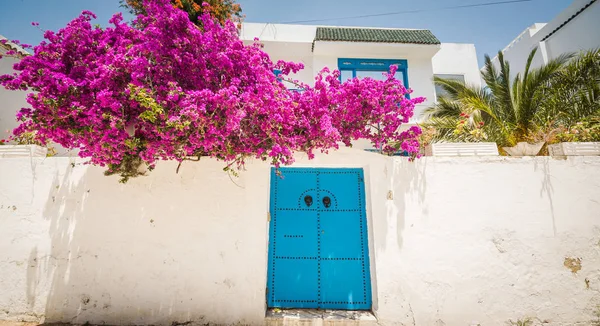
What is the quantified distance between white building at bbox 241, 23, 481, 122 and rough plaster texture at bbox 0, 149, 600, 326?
7380 mm

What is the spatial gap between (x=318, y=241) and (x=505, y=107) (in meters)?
6.52

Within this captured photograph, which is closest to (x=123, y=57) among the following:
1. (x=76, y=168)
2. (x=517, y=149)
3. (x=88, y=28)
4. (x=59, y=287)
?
(x=88, y=28)

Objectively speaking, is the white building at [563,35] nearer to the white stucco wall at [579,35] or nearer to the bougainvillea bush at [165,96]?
the white stucco wall at [579,35]

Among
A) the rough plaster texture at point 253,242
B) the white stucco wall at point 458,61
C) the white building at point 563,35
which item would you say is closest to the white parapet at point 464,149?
→ the rough plaster texture at point 253,242

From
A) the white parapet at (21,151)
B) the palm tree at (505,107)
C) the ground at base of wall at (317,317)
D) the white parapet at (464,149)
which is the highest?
the palm tree at (505,107)

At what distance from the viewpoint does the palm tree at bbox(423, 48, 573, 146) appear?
23.3ft

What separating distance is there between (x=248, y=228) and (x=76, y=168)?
2962mm

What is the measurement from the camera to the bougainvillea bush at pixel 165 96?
141 inches

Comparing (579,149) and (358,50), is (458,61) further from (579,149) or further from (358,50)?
(579,149)

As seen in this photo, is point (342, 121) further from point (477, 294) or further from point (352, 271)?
point (477, 294)

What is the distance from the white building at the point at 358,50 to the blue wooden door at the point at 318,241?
797 centimetres

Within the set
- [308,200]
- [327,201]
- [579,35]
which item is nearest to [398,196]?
[327,201]

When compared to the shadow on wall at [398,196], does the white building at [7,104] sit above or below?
above

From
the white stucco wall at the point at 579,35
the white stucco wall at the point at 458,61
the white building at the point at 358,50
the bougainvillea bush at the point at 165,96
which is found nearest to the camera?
the bougainvillea bush at the point at 165,96
